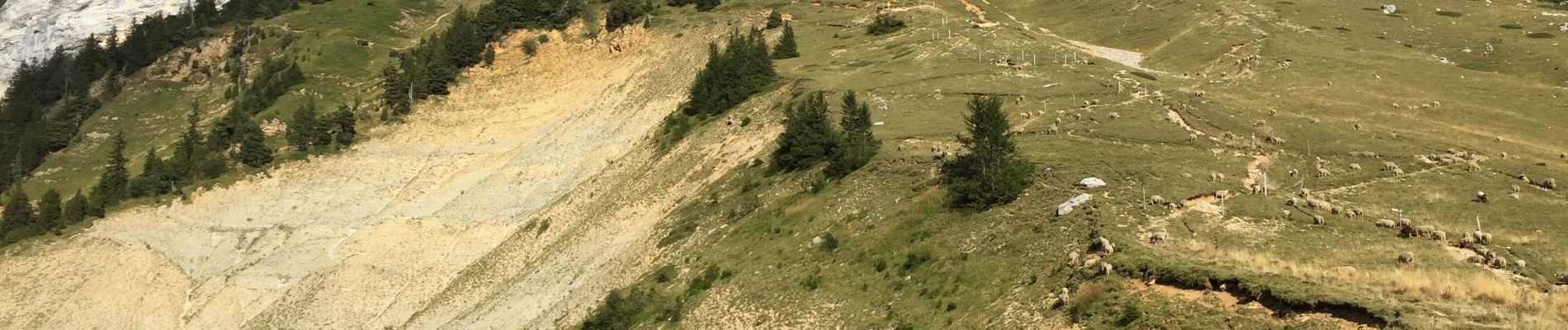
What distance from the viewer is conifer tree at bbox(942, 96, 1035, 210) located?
4075 centimetres

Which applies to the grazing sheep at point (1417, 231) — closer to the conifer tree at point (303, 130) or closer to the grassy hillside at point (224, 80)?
the conifer tree at point (303, 130)

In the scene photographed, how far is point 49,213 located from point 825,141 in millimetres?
72208

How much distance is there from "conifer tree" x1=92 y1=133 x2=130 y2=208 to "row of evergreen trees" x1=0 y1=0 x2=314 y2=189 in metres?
29.2

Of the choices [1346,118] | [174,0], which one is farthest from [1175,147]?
[174,0]

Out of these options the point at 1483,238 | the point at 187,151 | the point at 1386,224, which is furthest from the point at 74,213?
the point at 1483,238

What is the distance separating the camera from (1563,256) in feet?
107

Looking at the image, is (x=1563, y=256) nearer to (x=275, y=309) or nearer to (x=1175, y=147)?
(x=1175, y=147)

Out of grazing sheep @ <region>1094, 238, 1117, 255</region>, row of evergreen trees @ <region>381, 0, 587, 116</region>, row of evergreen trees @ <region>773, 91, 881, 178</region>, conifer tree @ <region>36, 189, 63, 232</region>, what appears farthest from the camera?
row of evergreen trees @ <region>381, 0, 587, 116</region>

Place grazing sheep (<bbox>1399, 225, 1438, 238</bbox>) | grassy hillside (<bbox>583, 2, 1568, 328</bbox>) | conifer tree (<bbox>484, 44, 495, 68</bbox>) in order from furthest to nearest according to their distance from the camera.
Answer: conifer tree (<bbox>484, 44, 495, 68</bbox>) < grazing sheep (<bbox>1399, 225, 1438, 238</bbox>) < grassy hillside (<bbox>583, 2, 1568, 328</bbox>)

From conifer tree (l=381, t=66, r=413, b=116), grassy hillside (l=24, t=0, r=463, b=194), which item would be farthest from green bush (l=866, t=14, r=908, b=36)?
grassy hillside (l=24, t=0, r=463, b=194)

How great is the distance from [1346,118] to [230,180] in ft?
267

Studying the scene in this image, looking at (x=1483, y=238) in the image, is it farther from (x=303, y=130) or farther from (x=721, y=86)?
(x=303, y=130)

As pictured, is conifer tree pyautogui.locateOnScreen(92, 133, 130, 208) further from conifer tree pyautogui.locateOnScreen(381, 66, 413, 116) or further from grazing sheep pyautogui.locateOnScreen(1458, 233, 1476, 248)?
grazing sheep pyautogui.locateOnScreen(1458, 233, 1476, 248)

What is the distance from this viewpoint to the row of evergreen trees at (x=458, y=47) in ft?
327
